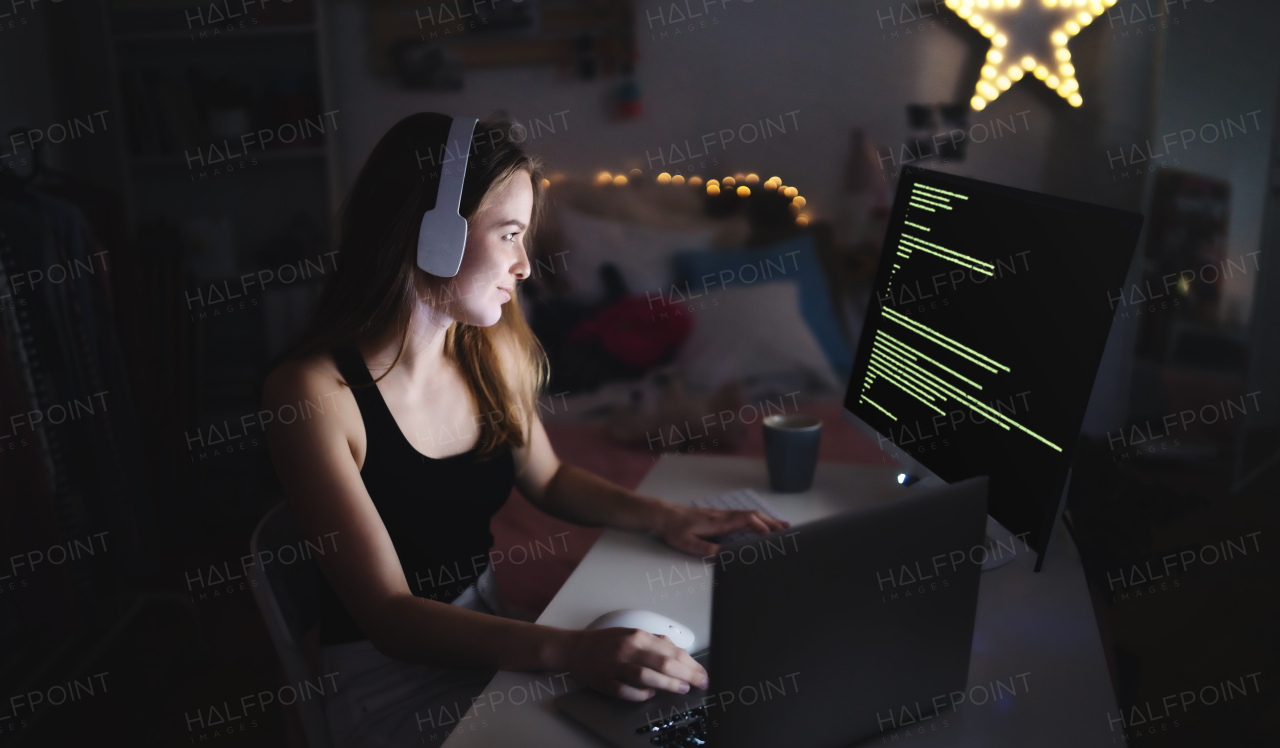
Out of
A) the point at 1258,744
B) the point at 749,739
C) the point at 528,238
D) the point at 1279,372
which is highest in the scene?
the point at 528,238

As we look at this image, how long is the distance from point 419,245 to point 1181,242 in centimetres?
274

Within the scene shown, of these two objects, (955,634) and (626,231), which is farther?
(626,231)

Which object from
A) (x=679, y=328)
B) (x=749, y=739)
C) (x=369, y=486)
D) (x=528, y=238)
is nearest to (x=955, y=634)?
(x=749, y=739)

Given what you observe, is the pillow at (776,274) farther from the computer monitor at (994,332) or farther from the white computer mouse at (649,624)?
the white computer mouse at (649,624)

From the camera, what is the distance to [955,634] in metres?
0.84

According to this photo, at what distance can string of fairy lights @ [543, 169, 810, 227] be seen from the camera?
9.94 ft

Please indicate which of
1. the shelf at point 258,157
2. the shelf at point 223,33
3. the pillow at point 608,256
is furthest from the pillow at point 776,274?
the shelf at point 223,33

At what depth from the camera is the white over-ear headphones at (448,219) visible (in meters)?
1.17

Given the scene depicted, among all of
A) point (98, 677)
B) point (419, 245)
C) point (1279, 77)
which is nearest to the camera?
point (419, 245)

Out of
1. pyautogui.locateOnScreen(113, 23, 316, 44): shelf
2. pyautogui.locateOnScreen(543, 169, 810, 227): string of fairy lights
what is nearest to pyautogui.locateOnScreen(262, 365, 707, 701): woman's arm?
pyautogui.locateOnScreen(543, 169, 810, 227): string of fairy lights

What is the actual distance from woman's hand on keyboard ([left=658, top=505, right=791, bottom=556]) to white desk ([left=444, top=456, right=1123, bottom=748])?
0.02 m

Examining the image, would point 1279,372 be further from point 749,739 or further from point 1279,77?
point 749,739

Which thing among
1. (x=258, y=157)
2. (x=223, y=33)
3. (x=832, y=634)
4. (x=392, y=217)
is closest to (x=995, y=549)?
(x=832, y=634)

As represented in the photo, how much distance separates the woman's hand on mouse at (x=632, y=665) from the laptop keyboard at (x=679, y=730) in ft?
0.09
